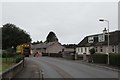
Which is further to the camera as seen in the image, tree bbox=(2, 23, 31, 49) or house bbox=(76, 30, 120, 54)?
tree bbox=(2, 23, 31, 49)

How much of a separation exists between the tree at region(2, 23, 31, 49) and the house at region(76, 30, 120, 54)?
52.3 ft

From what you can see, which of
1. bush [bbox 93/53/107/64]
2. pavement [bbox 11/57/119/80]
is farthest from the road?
bush [bbox 93/53/107/64]

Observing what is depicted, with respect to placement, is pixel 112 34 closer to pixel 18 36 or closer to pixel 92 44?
pixel 92 44

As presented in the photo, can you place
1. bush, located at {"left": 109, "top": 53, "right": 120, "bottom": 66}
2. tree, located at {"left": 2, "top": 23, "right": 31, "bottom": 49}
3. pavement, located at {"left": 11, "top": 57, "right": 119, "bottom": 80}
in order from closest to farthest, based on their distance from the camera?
pavement, located at {"left": 11, "top": 57, "right": 119, "bottom": 80}
bush, located at {"left": 109, "top": 53, "right": 120, "bottom": 66}
tree, located at {"left": 2, "top": 23, "right": 31, "bottom": 49}

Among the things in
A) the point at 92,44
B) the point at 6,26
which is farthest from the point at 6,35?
the point at 92,44

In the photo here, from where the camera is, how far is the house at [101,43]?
183ft

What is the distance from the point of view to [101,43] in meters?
61.2

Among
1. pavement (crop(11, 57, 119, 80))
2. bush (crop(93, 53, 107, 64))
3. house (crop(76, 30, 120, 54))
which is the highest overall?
house (crop(76, 30, 120, 54))

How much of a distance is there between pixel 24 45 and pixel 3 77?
2474 inches

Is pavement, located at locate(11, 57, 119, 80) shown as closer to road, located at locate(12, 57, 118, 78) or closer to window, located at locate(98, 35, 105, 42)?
road, located at locate(12, 57, 118, 78)

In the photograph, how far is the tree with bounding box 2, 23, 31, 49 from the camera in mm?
68438

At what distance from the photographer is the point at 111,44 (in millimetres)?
56688

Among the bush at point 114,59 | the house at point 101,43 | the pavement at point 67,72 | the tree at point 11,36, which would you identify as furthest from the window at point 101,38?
the pavement at point 67,72

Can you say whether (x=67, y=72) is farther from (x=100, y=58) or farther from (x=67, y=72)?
(x=100, y=58)
